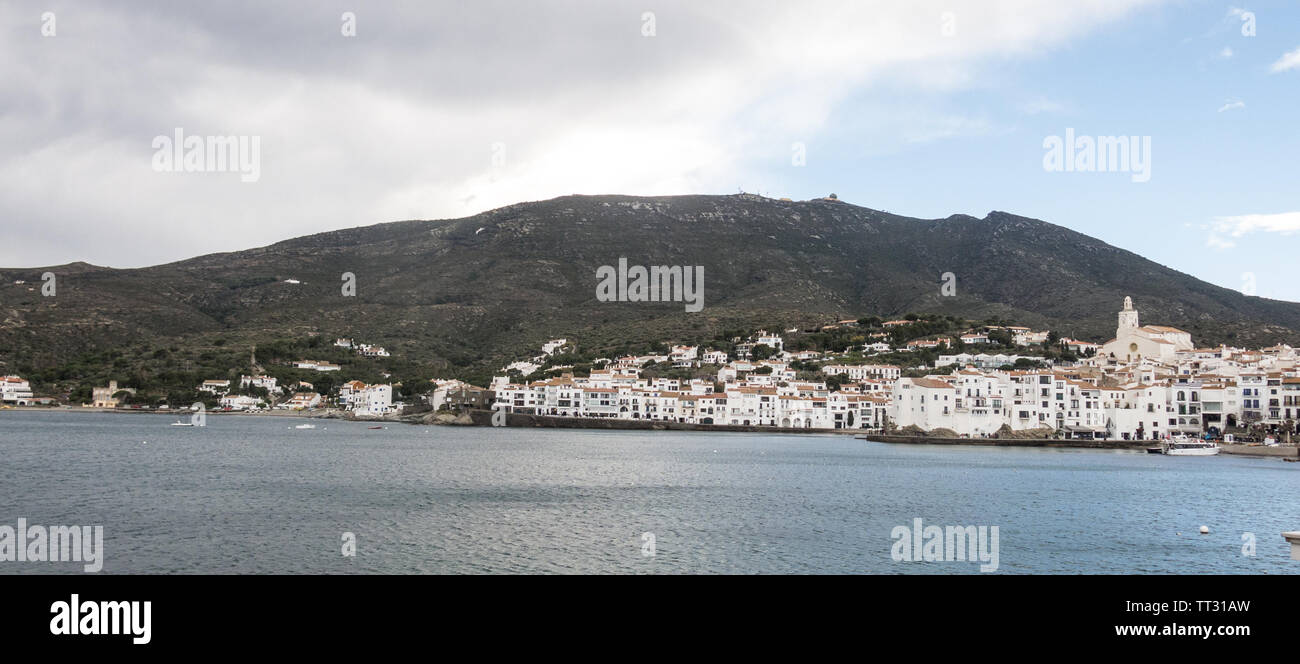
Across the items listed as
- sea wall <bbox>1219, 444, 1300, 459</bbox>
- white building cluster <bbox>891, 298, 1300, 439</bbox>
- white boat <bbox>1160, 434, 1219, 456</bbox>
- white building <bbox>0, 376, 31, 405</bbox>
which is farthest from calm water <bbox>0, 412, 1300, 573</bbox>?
white building <bbox>0, 376, 31, 405</bbox>

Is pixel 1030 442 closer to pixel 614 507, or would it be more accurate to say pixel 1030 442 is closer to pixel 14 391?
pixel 614 507

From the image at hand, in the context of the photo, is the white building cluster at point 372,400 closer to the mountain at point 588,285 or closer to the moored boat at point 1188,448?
the mountain at point 588,285

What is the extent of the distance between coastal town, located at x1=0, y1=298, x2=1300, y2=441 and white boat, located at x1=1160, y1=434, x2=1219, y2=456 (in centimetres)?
603

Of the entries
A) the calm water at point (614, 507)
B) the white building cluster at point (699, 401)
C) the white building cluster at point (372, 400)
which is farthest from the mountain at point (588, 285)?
the calm water at point (614, 507)

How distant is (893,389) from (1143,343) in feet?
101

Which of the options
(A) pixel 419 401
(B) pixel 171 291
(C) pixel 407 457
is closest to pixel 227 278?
(B) pixel 171 291

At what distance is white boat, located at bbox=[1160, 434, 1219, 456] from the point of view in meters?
55.5

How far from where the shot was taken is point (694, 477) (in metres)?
35.9

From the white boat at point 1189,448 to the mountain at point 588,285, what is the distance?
45911 millimetres

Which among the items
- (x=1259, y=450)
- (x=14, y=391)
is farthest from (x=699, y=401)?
(x=14, y=391)

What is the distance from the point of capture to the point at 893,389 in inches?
2744

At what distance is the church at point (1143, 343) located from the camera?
274 feet

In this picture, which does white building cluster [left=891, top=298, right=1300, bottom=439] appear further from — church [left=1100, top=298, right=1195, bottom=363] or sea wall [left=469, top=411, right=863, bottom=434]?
church [left=1100, top=298, right=1195, bottom=363]
